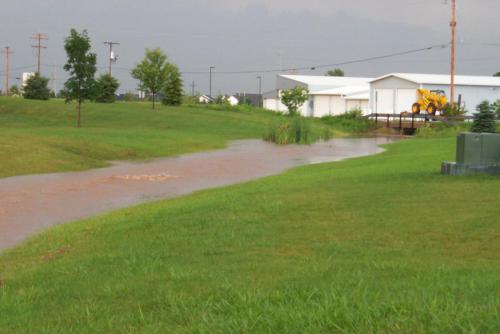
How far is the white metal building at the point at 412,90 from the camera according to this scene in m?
66.8

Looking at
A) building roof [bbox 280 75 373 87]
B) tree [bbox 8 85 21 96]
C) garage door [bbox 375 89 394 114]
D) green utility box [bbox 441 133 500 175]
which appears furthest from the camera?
tree [bbox 8 85 21 96]

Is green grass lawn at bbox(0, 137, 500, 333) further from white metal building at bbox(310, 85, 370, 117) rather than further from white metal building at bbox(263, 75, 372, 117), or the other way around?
white metal building at bbox(310, 85, 370, 117)

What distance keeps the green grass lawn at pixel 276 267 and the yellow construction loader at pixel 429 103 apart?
45.1 metres

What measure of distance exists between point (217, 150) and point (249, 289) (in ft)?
101

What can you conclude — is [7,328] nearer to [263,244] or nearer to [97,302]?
[97,302]

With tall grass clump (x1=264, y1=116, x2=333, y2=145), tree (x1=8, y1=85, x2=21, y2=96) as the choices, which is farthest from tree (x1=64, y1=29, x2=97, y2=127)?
tree (x1=8, y1=85, x2=21, y2=96)

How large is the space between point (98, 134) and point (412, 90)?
121 feet

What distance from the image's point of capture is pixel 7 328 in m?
6.16

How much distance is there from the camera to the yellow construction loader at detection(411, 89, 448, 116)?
192ft

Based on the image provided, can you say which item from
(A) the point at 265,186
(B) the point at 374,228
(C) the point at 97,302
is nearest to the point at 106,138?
(A) the point at 265,186

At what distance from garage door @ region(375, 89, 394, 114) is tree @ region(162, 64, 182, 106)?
1854cm

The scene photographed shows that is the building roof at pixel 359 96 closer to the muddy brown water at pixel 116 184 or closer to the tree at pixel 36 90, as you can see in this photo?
the tree at pixel 36 90

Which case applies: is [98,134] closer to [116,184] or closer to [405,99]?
[116,184]

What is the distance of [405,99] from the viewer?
223ft
